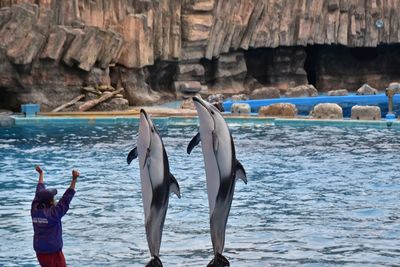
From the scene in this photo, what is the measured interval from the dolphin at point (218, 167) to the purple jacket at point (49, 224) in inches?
32.3

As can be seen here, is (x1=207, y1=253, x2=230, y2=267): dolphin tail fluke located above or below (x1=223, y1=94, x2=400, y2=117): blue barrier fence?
Result: above

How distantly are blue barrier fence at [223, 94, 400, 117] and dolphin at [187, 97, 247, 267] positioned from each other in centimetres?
1485

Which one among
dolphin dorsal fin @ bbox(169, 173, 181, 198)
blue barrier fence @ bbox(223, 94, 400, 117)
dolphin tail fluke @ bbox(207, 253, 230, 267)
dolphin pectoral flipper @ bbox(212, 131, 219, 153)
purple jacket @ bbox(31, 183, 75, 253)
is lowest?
blue barrier fence @ bbox(223, 94, 400, 117)

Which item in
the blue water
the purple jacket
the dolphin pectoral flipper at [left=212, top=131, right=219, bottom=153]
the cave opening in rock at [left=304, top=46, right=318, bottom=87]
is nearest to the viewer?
the purple jacket

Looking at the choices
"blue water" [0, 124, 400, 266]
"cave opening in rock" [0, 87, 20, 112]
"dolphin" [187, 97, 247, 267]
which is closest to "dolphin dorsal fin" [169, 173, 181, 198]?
"dolphin" [187, 97, 247, 267]

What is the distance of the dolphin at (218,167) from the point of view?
4.94 metres

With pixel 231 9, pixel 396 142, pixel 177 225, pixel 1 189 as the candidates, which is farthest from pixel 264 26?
pixel 177 225

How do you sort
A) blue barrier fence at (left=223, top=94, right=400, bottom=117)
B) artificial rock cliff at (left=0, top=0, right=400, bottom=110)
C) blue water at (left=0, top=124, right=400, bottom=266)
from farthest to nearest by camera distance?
blue barrier fence at (left=223, top=94, right=400, bottom=117) < artificial rock cliff at (left=0, top=0, right=400, bottom=110) < blue water at (left=0, top=124, right=400, bottom=266)

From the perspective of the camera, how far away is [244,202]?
8586 millimetres

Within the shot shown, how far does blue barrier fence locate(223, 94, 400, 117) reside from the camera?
67.5 feet

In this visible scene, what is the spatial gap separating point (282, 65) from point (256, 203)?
58.7 feet

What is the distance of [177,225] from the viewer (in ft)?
24.5

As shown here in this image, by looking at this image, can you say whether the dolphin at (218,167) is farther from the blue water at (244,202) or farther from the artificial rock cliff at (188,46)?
the artificial rock cliff at (188,46)

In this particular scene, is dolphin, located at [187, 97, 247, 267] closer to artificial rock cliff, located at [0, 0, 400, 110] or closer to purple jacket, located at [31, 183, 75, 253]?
purple jacket, located at [31, 183, 75, 253]
